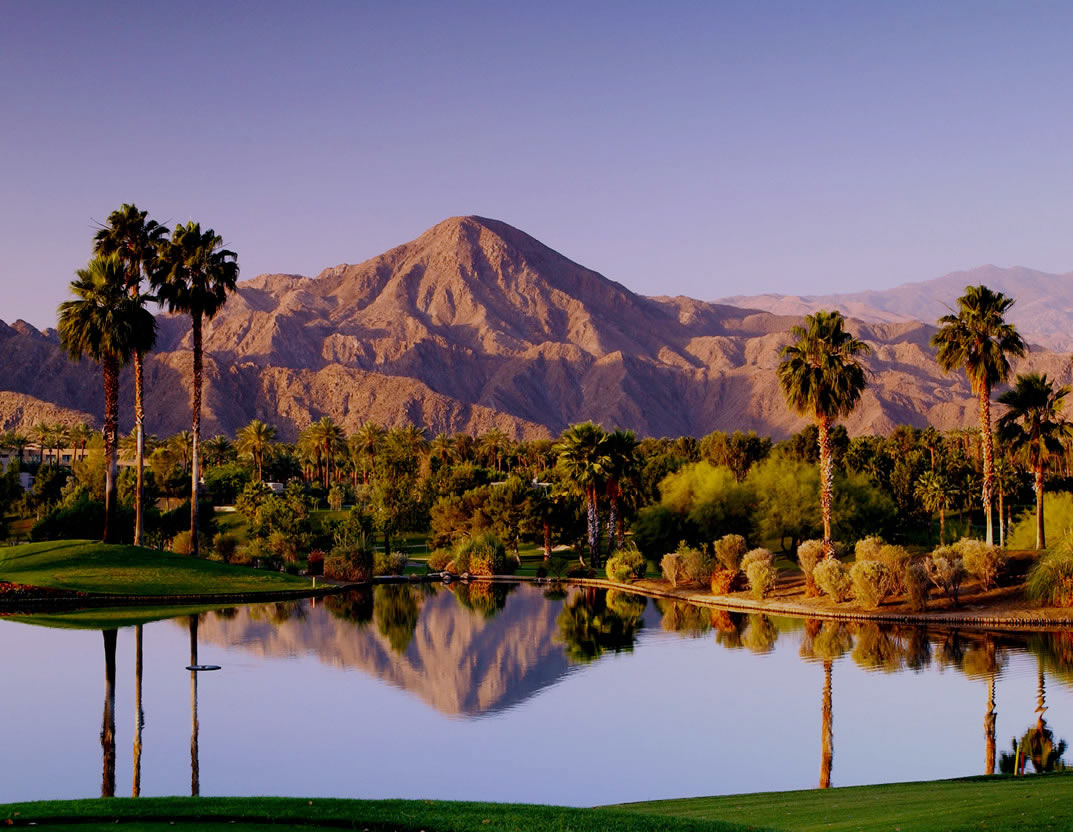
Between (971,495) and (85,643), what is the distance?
70.6 meters

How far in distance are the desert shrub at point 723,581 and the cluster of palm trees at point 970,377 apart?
23.3ft

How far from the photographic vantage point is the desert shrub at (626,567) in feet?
234

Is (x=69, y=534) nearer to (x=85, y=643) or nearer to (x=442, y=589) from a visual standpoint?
(x=442, y=589)

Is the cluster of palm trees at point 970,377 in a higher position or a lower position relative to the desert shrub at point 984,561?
higher

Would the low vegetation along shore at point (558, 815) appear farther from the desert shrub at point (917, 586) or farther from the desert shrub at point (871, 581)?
the desert shrub at point (871, 581)

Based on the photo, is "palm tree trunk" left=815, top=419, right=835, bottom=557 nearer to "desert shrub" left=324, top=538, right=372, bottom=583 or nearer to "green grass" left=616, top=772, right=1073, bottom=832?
"desert shrub" left=324, top=538, right=372, bottom=583

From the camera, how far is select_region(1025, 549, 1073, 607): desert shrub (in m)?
48.6

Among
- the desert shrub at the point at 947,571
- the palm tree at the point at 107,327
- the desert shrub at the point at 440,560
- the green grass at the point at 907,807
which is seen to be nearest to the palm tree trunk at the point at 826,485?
the desert shrub at the point at 947,571

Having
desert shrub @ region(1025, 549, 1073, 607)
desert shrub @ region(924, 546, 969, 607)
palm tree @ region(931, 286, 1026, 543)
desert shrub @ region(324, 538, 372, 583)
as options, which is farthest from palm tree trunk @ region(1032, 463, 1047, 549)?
desert shrub @ region(324, 538, 372, 583)

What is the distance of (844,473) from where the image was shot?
88.6m

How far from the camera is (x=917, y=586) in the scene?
2041 inches

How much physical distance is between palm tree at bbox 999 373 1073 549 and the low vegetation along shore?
1783 inches

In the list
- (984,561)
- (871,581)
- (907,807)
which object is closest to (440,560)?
(871,581)

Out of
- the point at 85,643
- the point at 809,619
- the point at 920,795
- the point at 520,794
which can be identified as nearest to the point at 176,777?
the point at 520,794
